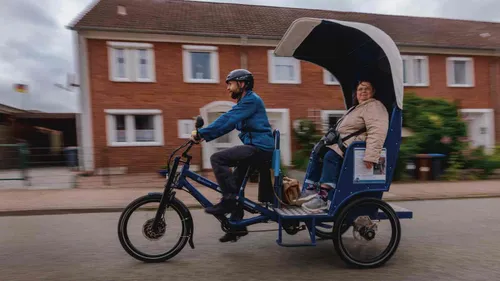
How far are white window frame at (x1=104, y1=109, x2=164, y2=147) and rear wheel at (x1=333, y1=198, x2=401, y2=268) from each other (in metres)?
12.0

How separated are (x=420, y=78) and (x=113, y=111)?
13.9 meters

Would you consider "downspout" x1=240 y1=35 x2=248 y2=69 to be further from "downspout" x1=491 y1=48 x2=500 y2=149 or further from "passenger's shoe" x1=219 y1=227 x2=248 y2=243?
"downspout" x1=491 y1=48 x2=500 y2=149

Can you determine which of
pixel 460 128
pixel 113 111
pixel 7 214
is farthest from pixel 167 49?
pixel 460 128

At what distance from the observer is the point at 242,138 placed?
13.7ft

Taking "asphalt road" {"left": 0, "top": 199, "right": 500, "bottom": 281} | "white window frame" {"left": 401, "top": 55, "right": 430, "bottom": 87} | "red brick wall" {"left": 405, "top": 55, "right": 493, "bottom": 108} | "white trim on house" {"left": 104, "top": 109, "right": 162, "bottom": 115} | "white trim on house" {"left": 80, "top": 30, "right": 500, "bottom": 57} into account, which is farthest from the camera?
"red brick wall" {"left": 405, "top": 55, "right": 493, "bottom": 108}

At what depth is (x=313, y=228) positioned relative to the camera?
154 inches

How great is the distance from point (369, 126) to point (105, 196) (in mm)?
6740

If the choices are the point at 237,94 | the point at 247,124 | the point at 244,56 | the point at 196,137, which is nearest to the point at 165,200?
the point at 196,137

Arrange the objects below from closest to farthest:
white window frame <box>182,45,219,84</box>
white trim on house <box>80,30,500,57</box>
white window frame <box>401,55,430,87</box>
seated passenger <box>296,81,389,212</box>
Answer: seated passenger <box>296,81,389,212</box> → white trim on house <box>80,30,500,57</box> → white window frame <box>182,45,219,84</box> → white window frame <box>401,55,430,87</box>

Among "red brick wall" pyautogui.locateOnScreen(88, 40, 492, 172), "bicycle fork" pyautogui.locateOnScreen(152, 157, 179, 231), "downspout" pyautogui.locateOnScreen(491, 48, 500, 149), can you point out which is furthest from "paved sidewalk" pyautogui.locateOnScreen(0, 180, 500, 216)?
"downspout" pyautogui.locateOnScreen(491, 48, 500, 149)

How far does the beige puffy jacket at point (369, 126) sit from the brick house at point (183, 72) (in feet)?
30.1

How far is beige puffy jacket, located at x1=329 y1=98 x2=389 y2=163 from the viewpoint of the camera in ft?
12.6

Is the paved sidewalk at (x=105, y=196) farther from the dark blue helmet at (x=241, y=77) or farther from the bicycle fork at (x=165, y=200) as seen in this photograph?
the dark blue helmet at (x=241, y=77)

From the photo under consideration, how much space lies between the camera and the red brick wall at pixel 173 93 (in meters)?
14.4
